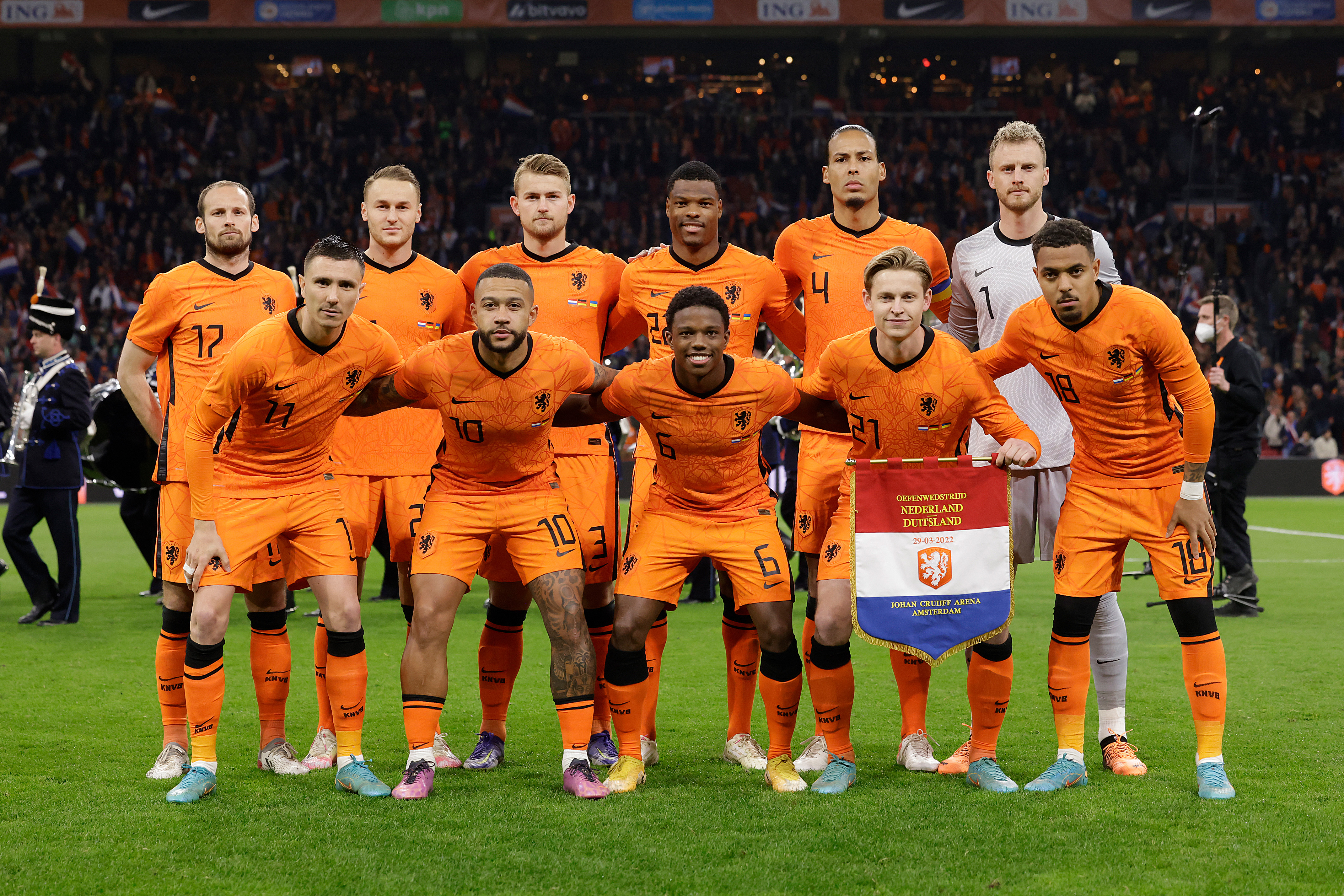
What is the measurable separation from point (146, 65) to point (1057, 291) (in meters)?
30.9

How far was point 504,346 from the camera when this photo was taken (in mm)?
4836

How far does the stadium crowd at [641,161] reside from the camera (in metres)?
27.1

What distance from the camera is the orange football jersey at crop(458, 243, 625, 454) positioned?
18.5ft

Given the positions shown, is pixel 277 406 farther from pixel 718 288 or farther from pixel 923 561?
pixel 923 561

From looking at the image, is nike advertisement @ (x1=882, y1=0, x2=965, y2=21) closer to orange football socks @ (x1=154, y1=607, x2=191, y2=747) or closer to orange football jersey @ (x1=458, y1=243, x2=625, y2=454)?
orange football jersey @ (x1=458, y1=243, x2=625, y2=454)

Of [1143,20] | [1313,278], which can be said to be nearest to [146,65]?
[1143,20]

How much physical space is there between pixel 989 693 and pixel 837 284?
1.89 meters

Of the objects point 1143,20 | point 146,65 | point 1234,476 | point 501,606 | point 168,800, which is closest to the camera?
point 168,800

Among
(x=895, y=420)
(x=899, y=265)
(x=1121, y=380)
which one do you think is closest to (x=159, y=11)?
(x=899, y=265)

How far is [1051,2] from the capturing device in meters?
27.5

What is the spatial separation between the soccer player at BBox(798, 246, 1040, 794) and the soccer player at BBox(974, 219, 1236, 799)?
0.20 metres

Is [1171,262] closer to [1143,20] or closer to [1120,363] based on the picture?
[1143,20]

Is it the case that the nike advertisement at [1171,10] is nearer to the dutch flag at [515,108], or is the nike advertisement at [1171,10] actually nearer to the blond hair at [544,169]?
the dutch flag at [515,108]

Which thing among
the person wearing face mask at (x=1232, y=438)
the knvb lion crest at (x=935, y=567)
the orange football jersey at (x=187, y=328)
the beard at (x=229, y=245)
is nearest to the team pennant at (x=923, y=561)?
the knvb lion crest at (x=935, y=567)
